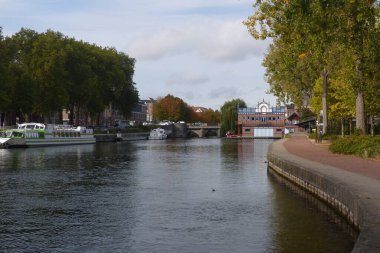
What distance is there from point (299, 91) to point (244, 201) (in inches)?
2098

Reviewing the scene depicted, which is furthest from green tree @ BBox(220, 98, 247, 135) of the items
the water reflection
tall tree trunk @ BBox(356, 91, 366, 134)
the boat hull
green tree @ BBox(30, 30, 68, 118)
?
the water reflection

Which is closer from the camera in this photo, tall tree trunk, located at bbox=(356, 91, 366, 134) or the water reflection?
the water reflection

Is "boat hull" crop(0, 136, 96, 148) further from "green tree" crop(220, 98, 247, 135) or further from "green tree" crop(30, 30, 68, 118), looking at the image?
"green tree" crop(220, 98, 247, 135)

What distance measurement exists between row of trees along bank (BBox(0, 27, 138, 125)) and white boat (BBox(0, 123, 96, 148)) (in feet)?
10.7

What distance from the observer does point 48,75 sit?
288 ft

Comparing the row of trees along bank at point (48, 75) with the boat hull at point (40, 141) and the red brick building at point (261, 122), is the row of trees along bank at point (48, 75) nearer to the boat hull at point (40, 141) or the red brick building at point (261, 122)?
the boat hull at point (40, 141)

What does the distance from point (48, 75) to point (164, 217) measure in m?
72.3

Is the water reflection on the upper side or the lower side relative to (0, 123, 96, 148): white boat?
lower

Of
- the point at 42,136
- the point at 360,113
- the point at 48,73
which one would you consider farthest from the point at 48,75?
the point at 360,113

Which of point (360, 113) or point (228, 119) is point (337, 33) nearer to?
point (360, 113)

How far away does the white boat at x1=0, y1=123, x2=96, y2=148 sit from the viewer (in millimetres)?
79500

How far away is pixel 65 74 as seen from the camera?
295ft

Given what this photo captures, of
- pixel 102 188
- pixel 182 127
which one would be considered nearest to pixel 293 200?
pixel 102 188

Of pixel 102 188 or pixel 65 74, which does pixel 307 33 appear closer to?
pixel 102 188
